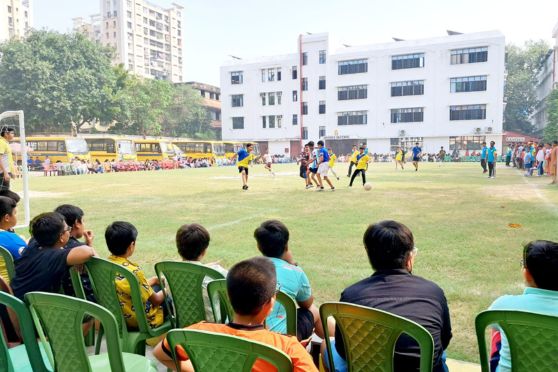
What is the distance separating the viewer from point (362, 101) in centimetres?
5328

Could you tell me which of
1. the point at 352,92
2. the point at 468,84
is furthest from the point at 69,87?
the point at 468,84

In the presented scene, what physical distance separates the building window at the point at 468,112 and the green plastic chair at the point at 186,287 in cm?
4994

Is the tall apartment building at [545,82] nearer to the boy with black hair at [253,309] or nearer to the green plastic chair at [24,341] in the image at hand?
the boy with black hair at [253,309]

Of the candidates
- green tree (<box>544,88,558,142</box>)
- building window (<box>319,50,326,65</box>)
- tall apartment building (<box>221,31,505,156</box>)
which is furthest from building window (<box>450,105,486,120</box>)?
building window (<box>319,50,326,65</box>)

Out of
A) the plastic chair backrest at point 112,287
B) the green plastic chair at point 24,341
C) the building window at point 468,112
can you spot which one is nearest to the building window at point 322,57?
the building window at point 468,112

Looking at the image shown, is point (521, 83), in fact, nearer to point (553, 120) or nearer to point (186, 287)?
point (553, 120)

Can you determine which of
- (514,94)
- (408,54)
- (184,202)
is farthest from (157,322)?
(514,94)

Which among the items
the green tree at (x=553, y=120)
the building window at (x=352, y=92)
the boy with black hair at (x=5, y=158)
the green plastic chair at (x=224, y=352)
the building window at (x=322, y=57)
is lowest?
the green plastic chair at (x=224, y=352)

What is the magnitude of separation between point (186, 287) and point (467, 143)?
50551 mm

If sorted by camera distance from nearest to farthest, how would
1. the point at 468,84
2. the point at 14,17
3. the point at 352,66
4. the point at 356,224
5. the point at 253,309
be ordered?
the point at 253,309
the point at 356,224
the point at 468,84
the point at 352,66
the point at 14,17

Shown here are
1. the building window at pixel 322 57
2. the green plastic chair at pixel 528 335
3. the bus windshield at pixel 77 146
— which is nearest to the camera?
the green plastic chair at pixel 528 335

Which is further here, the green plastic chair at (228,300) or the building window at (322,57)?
the building window at (322,57)

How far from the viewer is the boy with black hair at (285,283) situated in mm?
2701

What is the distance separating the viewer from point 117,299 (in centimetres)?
302
